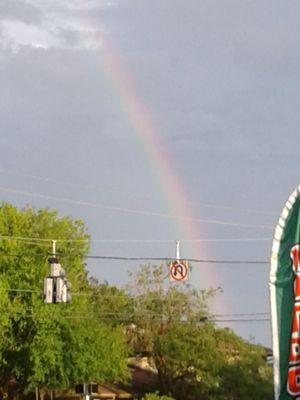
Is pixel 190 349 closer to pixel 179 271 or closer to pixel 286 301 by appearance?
pixel 179 271

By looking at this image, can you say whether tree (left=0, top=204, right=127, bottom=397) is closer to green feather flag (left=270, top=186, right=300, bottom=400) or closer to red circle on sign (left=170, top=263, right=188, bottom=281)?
red circle on sign (left=170, top=263, right=188, bottom=281)

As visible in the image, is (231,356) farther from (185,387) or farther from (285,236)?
(285,236)

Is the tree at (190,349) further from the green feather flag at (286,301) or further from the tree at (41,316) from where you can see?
the green feather flag at (286,301)

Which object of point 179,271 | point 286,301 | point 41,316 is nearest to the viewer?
point 286,301

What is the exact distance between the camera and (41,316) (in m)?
57.7

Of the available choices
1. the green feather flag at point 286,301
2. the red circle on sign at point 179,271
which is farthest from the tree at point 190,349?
the green feather flag at point 286,301

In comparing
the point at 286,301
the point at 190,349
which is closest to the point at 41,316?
the point at 190,349

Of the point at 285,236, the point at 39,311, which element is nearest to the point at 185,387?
the point at 39,311

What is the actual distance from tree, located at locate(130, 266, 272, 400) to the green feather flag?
47149 mm

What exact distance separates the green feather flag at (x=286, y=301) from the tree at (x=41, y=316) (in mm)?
38098

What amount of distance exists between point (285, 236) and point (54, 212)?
41073mm

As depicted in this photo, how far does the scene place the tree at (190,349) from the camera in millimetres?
67500

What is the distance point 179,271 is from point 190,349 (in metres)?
31.1

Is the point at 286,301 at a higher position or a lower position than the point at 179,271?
lower
